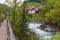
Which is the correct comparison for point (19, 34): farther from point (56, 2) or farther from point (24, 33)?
point (56, 2)

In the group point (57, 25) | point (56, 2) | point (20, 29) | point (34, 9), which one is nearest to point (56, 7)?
point (56, 2)

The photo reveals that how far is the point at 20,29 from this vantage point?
47.3ft

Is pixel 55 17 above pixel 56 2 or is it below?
below

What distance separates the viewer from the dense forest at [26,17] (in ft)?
47.3

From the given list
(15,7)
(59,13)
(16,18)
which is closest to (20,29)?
(16,18)

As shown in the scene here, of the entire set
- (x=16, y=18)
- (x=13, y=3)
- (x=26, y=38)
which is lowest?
(x=26, y=38)

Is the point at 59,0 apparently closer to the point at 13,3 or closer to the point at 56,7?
the point at 56,7

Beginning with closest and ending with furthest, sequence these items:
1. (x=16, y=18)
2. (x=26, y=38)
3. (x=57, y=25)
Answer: (x=26, y=38) → (x=16, y=18) → (x=57, y=25)

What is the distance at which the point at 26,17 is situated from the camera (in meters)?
14.5

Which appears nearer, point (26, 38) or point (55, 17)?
point (26, 38)

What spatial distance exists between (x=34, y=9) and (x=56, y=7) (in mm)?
16446

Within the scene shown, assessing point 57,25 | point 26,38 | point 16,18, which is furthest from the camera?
point 57,25

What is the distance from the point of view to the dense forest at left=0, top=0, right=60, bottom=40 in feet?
47.3

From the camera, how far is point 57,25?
3077cm
